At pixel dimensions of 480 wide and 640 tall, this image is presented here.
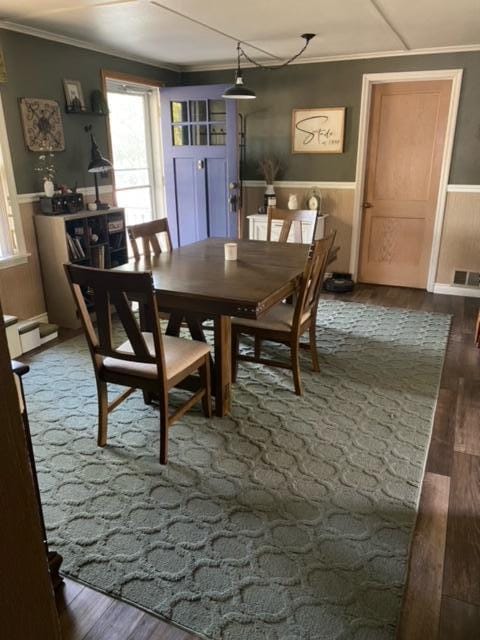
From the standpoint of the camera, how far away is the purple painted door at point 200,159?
194 inches

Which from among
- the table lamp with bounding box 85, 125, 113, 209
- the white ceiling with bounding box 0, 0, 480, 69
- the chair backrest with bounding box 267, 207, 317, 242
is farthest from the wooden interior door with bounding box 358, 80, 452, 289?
the table lamp with bounding box 85, 125, 113, 209

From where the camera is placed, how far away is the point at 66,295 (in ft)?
13.1

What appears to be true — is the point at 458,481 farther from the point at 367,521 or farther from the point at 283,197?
the point at 283,197

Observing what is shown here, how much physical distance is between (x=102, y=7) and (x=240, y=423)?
2.67 meters

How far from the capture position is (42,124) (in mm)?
3807

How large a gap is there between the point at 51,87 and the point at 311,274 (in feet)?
8.85

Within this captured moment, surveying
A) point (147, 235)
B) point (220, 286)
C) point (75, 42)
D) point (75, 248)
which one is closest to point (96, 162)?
point (75, 248)

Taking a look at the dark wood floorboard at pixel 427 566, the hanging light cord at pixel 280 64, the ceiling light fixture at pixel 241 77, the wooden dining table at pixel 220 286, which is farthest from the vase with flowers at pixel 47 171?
the dark wood floorboard at pixel 427 566

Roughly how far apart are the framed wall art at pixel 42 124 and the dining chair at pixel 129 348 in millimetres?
2114

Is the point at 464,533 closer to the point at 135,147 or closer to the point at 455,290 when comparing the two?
the point at 455,290

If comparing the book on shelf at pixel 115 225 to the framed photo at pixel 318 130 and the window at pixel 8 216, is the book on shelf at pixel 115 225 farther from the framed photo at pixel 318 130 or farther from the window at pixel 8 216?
the framed photo at pixel 318 130

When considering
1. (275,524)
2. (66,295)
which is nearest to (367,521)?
(275,524)

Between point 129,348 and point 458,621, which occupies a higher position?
point 129,348

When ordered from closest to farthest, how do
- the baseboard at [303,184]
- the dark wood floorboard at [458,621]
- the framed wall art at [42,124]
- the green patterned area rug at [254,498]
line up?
the dark wood floorboard at [458,621] < the green patterned area rug at [254,498] < the framed wall art at [42,124] < the baseboard at [303,184]
